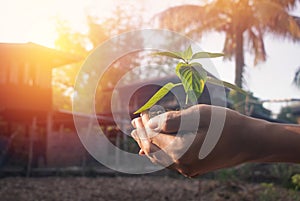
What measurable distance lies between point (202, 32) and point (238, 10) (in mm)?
1774

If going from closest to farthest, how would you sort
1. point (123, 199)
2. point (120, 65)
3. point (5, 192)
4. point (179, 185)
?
point (123, 199), point (5, 192), point (179, 185), point (120, 65)

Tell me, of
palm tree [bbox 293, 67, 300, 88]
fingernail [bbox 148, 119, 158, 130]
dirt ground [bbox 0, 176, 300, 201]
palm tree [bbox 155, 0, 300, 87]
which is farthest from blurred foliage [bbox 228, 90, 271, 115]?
fingernail [bbox 148, 119, 158, 130]

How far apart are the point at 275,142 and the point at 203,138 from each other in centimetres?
17

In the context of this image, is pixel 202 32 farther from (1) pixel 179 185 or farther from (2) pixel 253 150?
(2) pixel 253 150

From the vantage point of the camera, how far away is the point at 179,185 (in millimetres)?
9477

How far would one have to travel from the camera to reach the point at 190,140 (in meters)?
0.82

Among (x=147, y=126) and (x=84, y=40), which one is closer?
(x=147, y=126)

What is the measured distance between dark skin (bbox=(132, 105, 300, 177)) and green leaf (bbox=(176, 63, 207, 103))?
0.18ft

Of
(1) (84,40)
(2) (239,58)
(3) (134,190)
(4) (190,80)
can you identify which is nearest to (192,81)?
(4) (190,80)

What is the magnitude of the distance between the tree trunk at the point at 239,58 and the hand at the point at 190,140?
14.8 m

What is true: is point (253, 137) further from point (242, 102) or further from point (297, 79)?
point (297, 79)

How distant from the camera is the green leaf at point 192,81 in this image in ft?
2.98

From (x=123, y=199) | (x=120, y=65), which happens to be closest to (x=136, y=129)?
(x=123, y=199)

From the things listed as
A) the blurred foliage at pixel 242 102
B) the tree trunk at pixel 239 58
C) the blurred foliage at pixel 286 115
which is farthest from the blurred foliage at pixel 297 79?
the blurred foliage at pixel 242 102
